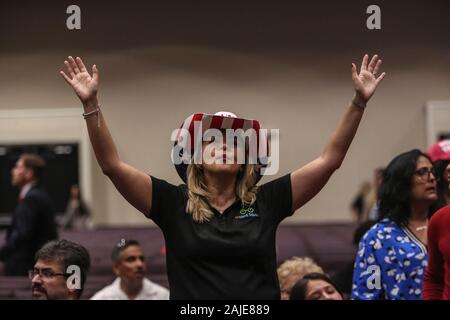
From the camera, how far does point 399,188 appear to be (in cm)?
226

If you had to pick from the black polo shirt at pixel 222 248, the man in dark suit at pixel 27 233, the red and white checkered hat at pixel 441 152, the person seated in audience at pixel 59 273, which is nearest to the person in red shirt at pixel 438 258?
the black polo shirt at pixel 222 248

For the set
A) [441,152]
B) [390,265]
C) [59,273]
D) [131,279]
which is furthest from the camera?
[131,279]

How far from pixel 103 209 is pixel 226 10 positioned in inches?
251

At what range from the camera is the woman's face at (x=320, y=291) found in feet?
7.45

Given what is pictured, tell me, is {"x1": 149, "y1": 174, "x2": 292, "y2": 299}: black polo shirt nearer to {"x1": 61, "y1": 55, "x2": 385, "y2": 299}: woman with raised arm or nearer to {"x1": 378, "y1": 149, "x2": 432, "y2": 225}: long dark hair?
{"x1": 61, "y1": 55, "x2": 385, "y2": 299}: woman with raised arm

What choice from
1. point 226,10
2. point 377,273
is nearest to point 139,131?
point 226,10

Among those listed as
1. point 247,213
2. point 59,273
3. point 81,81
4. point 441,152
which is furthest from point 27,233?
point 247,213

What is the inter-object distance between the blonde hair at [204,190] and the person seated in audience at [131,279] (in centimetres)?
142

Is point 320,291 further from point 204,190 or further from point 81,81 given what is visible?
point 81,81

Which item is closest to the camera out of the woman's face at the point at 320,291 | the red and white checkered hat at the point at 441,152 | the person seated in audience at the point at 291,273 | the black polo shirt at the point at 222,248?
the black polo shirt at the point at 222,248

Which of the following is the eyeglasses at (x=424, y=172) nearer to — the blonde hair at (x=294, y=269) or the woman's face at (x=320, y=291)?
the woman's face at (x=320, y=291)

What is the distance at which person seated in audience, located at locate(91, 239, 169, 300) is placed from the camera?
9.82 ft

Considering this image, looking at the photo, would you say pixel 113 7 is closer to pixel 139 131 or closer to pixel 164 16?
pixel 164 16

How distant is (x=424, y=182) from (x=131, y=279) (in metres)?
1.32
